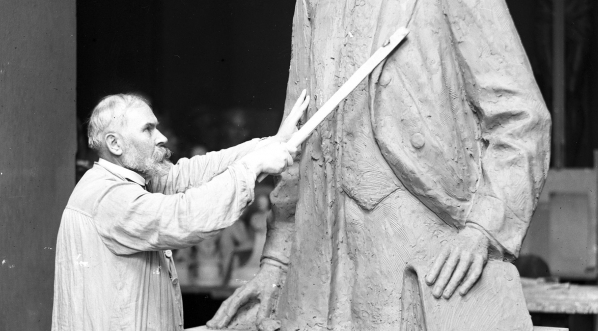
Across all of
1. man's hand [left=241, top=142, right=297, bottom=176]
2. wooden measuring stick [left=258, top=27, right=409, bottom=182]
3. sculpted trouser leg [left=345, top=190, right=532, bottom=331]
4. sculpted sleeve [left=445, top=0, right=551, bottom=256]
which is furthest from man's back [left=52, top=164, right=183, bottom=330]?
sculpted sleeve [left=445, top=0, right=551, bottom=256]

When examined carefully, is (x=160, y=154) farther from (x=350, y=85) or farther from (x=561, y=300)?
(x=561, y=300)

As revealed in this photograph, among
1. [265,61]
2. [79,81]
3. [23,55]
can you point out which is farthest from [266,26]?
[23,55]

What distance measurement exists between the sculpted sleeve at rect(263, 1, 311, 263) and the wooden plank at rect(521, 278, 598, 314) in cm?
208

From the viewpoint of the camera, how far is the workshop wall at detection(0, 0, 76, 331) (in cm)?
466

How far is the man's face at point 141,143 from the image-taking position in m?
3.46

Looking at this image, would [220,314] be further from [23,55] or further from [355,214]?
[23,55]

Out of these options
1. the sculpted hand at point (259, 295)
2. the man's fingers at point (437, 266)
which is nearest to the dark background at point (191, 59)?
the sculpted hand at point (259, 295)

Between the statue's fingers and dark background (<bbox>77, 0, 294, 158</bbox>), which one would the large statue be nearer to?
the statue's fingers

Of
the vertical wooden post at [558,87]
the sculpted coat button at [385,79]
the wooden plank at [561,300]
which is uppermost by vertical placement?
the vertical wooden post at [558,87]

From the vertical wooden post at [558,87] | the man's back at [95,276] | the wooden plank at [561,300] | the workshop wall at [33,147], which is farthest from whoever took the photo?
the vertical wooden post at [558,87]

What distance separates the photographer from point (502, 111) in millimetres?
3410

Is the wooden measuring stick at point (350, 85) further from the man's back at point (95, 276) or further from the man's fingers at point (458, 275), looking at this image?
the man's fingers at point (458, 275)

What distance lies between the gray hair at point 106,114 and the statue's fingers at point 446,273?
1044 mm

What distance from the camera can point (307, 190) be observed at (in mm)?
3613
